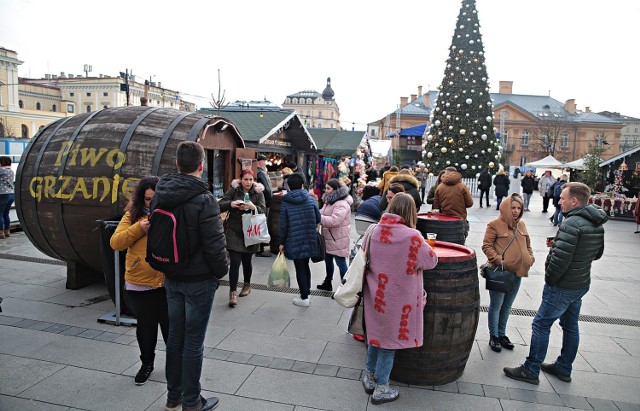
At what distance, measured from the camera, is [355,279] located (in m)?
3.29

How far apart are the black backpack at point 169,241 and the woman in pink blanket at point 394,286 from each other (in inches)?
52.8

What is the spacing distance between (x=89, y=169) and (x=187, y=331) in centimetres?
269

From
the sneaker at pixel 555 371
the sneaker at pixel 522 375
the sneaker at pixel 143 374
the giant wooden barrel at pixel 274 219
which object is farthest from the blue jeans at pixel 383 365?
the giant wooden barrel at pixel 274 219

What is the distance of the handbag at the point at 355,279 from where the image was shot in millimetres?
3270

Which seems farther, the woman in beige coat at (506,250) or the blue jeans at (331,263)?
the blue jeans at (331,263)

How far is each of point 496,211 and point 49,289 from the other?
47.1ft

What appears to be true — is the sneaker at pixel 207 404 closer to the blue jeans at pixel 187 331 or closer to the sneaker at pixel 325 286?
the blue jeans at pixel 187 331

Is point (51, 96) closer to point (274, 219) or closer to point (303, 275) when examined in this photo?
point (274, 219)

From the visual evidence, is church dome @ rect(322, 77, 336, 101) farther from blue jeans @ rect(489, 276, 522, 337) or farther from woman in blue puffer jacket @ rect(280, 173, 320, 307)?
blue jeans @ rect(489, 276, 522, 337)

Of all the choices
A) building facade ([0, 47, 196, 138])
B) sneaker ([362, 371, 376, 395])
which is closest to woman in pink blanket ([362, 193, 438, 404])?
sneaker ([362, 371, 376, 395])

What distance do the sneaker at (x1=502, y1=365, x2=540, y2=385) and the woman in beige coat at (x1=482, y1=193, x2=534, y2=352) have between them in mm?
510

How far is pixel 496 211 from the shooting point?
1600cm

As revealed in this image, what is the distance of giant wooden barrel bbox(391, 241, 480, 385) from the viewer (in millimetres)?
3383

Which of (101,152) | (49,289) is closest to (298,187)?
(101,152)
